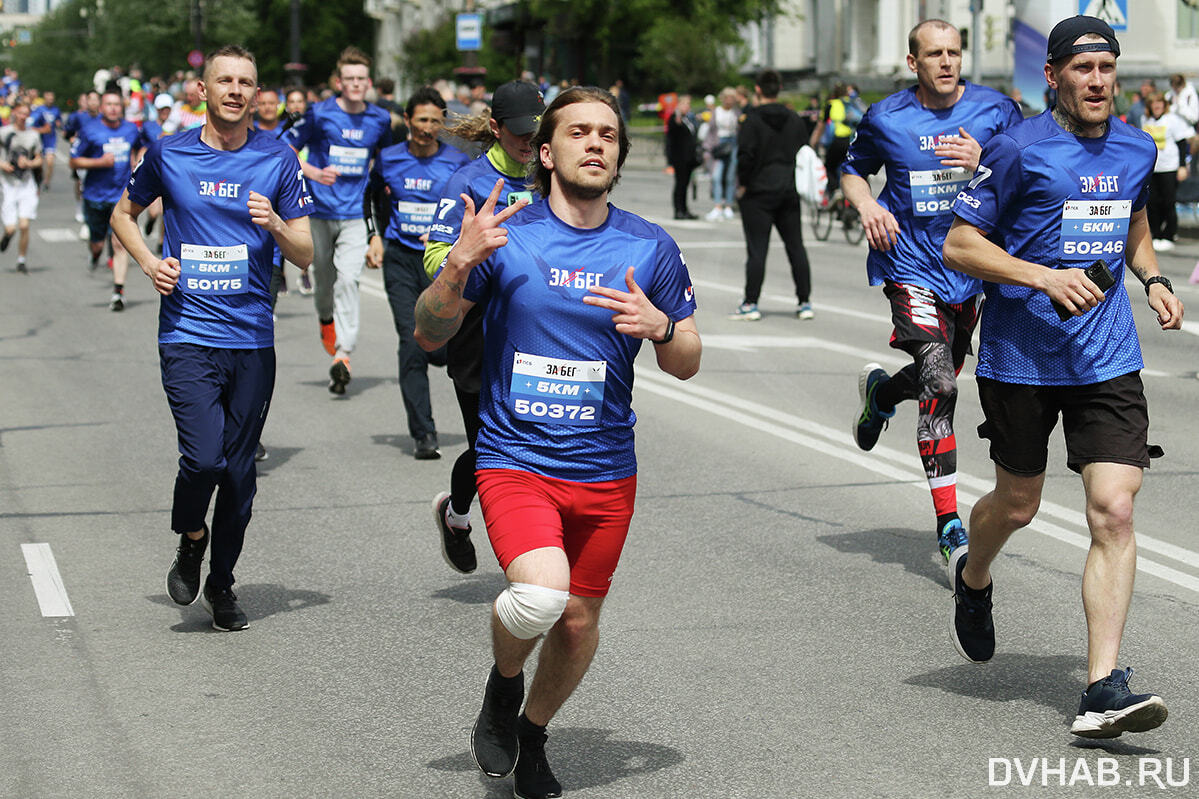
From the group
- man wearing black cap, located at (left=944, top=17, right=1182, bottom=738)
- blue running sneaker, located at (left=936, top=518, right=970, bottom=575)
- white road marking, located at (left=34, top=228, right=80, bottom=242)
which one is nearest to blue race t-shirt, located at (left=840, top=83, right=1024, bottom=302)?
blue running sneaker, located at (left=936, top=518, right=970, bottom=575)

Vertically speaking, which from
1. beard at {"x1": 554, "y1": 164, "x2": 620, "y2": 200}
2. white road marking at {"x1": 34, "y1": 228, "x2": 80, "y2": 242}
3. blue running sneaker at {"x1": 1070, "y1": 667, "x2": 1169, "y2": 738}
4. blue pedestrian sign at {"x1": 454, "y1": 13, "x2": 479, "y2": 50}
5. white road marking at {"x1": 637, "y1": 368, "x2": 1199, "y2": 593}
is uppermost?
blue pedestrian sign at {"x1": 454, "y1": 13, "x2": 479, "y2": 50}

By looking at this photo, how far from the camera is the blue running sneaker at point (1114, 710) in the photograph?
15.9 ft

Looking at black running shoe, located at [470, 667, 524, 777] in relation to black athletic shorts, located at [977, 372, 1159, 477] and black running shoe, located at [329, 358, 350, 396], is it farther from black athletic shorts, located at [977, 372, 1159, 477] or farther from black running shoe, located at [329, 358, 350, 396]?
black running shoe, located at [329, 358, 350, 396]

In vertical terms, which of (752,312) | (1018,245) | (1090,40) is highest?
(1090,40)

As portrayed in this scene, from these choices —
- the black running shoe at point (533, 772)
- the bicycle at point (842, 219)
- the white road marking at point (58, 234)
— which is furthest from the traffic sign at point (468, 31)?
the black running shoe at point (533, 772)

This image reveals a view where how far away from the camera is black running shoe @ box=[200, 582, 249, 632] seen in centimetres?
646

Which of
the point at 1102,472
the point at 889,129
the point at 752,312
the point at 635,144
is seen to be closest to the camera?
the point at 1102,472

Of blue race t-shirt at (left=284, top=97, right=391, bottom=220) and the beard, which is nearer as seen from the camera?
the beard

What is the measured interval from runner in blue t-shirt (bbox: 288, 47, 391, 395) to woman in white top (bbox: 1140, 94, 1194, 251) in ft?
34.5

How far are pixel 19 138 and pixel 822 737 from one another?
18.4 m

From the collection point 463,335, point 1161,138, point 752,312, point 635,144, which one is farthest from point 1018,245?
point 635,144

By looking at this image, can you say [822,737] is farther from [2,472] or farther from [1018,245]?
[2,472]

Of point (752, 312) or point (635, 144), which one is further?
point (635, 144)

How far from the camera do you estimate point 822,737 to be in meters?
5.20
